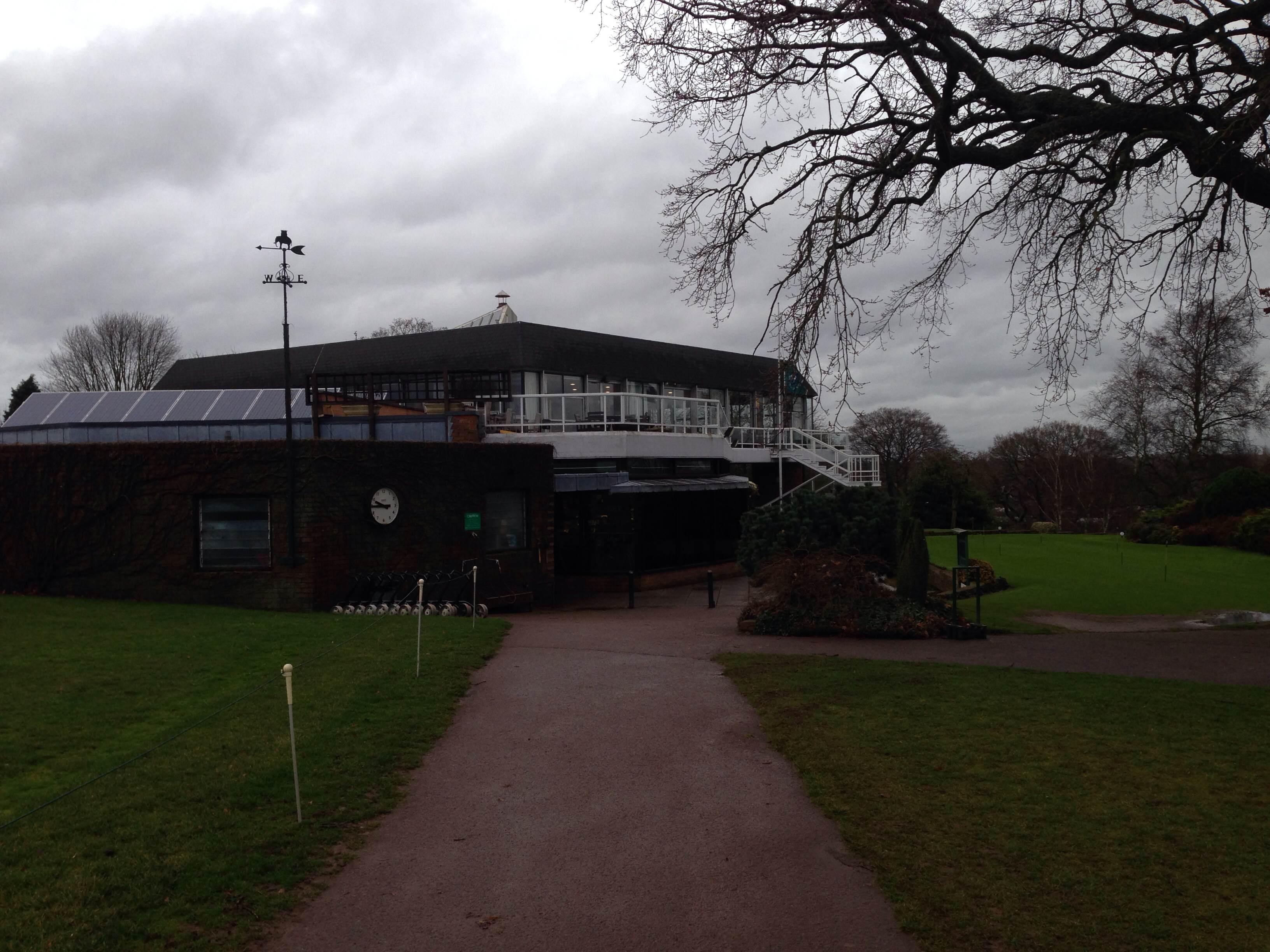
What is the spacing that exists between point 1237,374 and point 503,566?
30.5 meters

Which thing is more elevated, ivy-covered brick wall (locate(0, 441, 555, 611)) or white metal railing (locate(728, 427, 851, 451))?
white metal railing (locate(728, 427, 851, 451))

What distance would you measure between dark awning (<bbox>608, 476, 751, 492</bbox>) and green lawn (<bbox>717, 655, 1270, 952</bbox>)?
1242 centimetres

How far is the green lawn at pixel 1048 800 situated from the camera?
4961mm

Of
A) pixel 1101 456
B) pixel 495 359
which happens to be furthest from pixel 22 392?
pixel 1101 456

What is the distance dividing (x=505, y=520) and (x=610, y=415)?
5705mm

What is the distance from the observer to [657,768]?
8.02 m

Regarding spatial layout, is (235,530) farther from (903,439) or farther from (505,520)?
(903,439)

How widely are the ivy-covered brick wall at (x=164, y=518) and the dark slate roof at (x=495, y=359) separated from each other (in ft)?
43.7

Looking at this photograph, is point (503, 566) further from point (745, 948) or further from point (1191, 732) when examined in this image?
point (745, 948)

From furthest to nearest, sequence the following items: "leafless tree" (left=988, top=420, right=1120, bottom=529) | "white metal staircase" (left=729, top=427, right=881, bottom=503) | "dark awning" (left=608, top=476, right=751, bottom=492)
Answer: "leafless tree" (left=988, top=420, right=1120, bottom=529), "white metal staircase" (left=729, top=427, right=881, bottom=503), "dark awning" (left=608, top=476, right=751, bottom=492)

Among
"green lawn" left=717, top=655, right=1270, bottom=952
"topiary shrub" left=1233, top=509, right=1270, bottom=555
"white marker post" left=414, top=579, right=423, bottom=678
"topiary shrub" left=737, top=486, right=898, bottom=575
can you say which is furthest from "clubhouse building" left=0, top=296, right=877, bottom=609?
"topiary shrub" left=1233, top=509, right=1270, bottom=555

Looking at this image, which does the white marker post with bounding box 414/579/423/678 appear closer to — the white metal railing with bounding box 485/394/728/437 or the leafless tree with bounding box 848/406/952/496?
the white metal railing with bounding box 485/394/728/437

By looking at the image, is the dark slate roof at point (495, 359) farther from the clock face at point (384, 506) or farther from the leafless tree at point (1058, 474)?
the leafless tree at point (1058, 474)

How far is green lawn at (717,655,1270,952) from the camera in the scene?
4.96 metres
